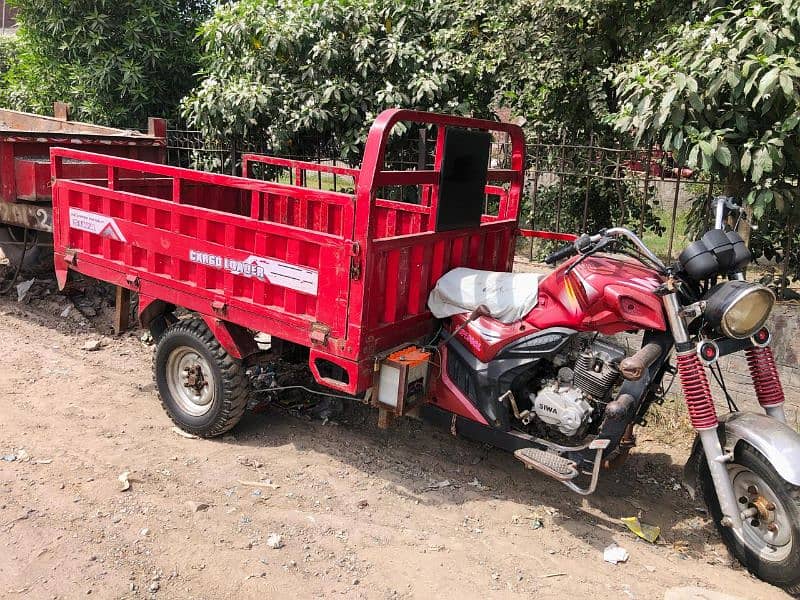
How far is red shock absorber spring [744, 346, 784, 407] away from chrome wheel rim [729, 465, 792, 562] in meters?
0.38

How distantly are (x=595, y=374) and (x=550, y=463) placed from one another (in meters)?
0.51

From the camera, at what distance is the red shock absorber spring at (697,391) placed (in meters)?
3.30

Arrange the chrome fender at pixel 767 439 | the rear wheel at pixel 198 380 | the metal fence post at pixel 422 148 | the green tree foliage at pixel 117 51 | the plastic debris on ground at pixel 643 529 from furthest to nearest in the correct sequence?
the green tree foliage at pixel 117 51 → the metal fence post at pixel 422 148 → the rear wheel at pixel 198 380 → the plastic debris on ground at pixel 643 529 → the chrome fender at pixel 767 439

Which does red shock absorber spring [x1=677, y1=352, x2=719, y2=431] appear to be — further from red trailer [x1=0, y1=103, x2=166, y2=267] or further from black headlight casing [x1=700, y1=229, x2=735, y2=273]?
red trailer [x1=0, y1=103, x2=166, y2=267]

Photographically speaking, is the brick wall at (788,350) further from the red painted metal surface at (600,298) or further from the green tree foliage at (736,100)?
the red painted metal surface at (600,298)

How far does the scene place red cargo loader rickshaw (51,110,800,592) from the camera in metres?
3.32

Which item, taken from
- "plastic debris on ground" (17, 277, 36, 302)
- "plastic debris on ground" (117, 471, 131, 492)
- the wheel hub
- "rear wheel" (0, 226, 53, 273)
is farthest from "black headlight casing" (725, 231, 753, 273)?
"plastic debris on ground" (17, 277, 36, 302)

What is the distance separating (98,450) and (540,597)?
2.71 m

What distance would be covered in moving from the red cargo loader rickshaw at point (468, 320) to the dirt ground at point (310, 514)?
0.29 metres

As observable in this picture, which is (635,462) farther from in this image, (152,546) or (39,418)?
(39,418)

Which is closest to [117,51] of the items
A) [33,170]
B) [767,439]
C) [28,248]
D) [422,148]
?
[28,248]

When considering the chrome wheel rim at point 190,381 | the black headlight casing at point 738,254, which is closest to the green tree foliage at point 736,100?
the black headlight casing at point 738,254

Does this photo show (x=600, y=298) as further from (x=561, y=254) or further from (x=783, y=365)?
(x=783, y=365)

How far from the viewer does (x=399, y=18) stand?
749 centimetres
